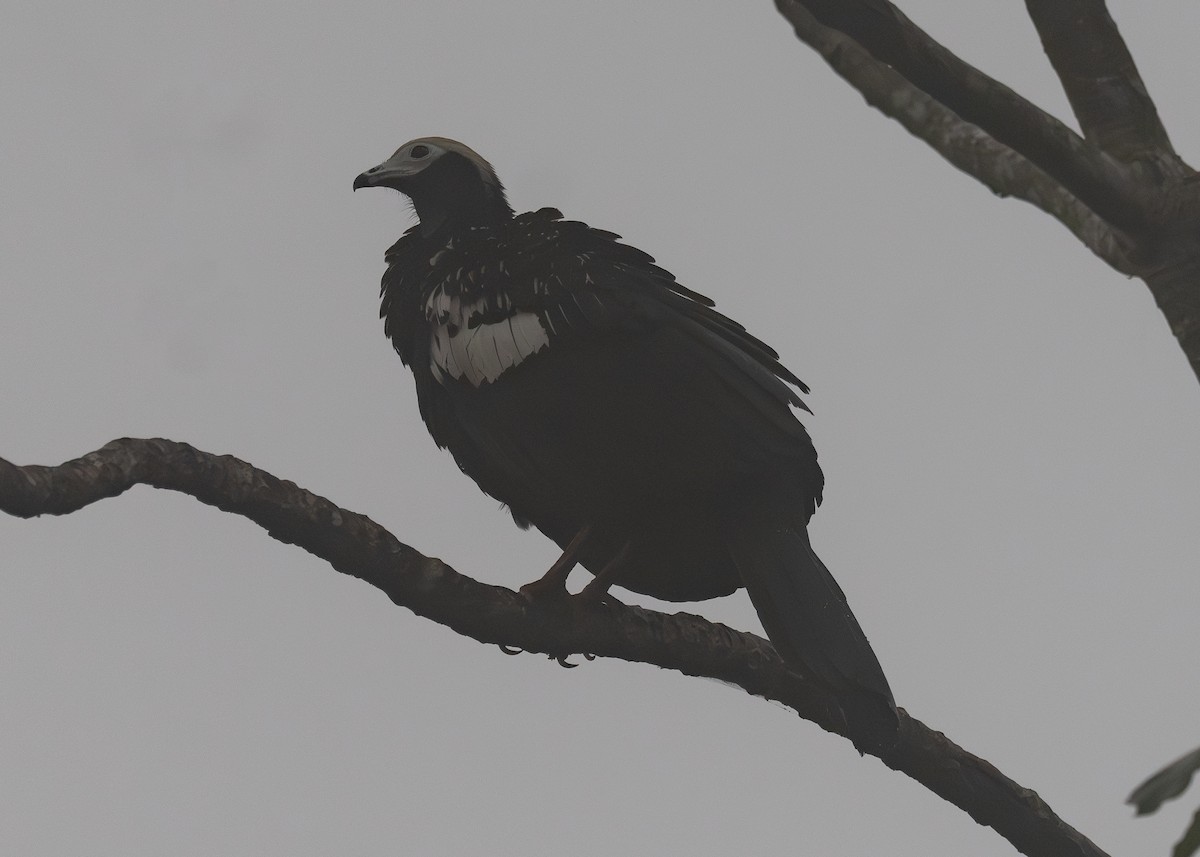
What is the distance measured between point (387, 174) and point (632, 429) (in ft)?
6.49

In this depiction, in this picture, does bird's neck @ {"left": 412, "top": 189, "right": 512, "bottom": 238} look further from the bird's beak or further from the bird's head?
the bird's beak

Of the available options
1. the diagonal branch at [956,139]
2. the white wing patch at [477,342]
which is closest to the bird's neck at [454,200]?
the white wing patch at [477,342]

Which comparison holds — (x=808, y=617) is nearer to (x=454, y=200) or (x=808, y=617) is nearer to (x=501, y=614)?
(x=501, y=614)

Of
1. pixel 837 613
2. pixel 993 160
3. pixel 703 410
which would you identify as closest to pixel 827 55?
pixel 993 160

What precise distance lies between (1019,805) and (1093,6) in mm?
2091

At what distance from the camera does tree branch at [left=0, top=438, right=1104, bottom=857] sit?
272 centimetres

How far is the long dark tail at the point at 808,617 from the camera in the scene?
3742 mm

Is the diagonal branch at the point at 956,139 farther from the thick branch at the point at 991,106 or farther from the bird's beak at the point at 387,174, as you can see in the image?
the bird's beak at the point at 387,174

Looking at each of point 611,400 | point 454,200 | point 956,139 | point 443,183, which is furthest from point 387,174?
point 956,139

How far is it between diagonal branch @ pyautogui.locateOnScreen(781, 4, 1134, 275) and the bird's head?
206 cm

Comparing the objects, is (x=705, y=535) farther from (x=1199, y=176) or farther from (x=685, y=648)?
(x=1199, y=176)

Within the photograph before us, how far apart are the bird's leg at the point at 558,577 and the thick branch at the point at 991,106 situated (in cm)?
177

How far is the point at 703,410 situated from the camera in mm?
4195

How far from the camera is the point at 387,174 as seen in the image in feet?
18.4
